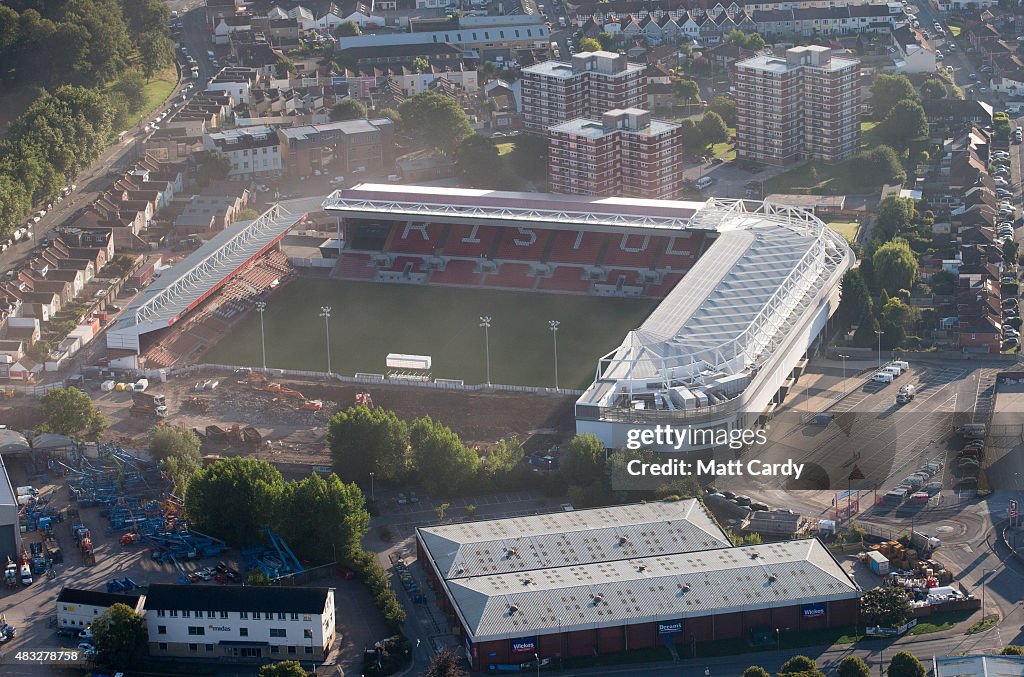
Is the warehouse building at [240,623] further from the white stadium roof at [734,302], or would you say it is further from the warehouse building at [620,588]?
the white stadium roof at [734,302]

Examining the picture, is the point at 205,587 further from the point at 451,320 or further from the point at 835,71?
the point at 835,71

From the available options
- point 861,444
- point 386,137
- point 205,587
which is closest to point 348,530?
point 205,587

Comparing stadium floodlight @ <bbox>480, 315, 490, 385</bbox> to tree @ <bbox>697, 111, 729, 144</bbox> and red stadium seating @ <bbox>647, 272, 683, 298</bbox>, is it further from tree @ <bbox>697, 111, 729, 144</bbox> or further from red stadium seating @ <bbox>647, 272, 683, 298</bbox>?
tree @ <bbox>697, 111, 729, 144</bbox>

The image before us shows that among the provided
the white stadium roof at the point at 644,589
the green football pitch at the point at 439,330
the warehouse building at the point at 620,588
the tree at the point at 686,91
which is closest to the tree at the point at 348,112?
the tree at the point at 686,91

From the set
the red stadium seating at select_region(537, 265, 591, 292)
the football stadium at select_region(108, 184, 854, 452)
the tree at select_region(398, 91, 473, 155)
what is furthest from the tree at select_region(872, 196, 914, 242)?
the tree at select_region(398, 91, 473, 155)

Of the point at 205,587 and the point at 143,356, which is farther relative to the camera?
the point at 143,356
